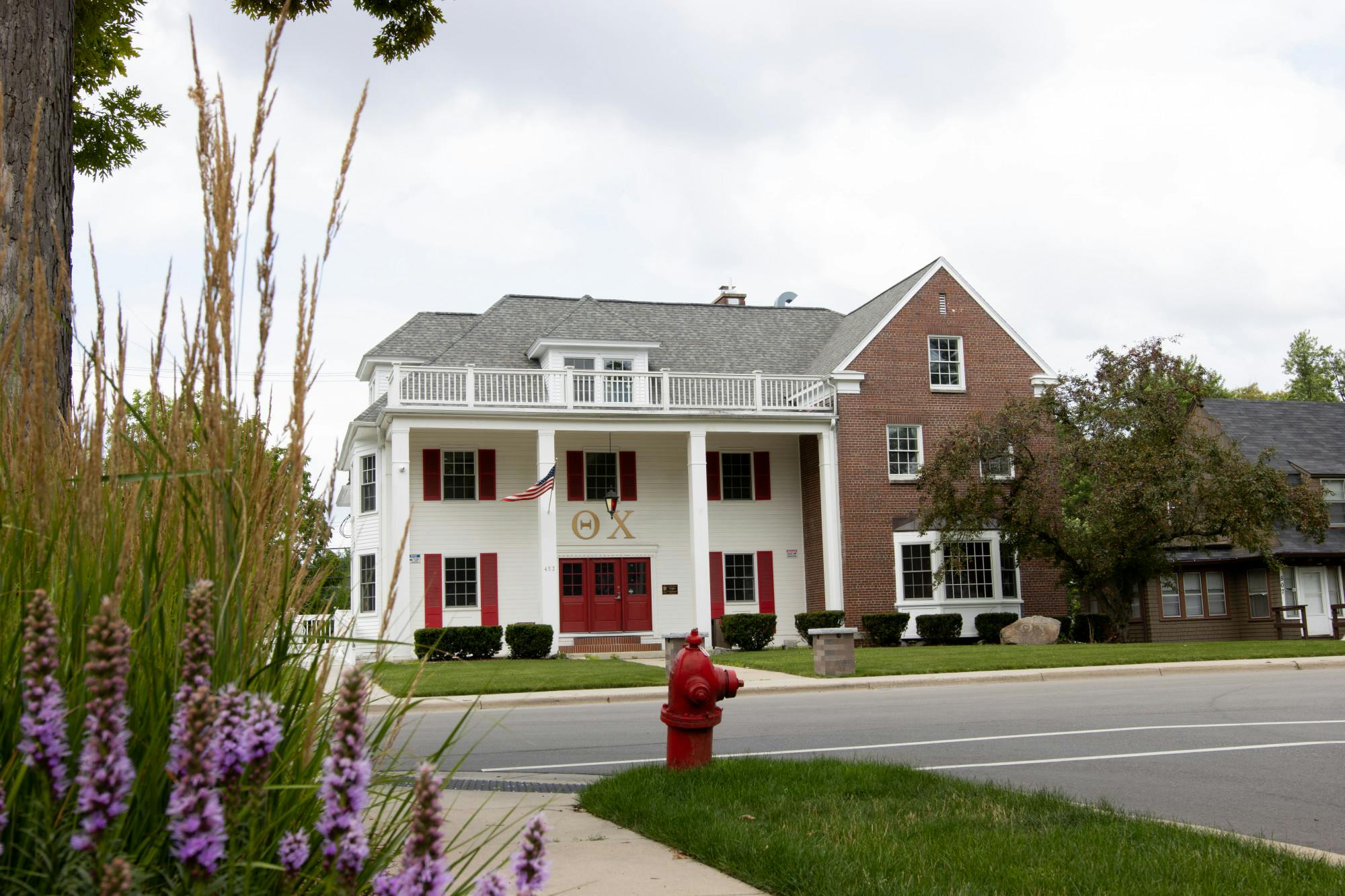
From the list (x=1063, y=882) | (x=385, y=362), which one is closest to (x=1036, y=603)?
(x=385, y=362)

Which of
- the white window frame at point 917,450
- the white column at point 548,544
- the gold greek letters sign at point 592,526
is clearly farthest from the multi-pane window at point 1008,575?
the white column at point 548,544

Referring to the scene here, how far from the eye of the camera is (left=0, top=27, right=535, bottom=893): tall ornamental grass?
1.48 meters

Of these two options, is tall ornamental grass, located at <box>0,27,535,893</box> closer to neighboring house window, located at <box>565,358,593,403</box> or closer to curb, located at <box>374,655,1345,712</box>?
curb, located at <box>374,655,1345,712</box>

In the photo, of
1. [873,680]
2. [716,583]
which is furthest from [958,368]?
[873,680]

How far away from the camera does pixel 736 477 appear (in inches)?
1171

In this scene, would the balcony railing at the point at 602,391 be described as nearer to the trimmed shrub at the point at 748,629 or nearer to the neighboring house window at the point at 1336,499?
the trimmed shrub at the point at 748,629

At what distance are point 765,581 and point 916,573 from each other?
152 inches

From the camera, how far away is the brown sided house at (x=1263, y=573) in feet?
110

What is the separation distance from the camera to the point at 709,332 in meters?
32.4

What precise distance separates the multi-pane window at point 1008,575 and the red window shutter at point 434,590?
1373cm

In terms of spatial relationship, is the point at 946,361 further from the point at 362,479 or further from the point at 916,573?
the point at 362,479

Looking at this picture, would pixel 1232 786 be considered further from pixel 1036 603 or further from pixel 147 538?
pixel 1036 603

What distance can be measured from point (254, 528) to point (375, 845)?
0.84 metres

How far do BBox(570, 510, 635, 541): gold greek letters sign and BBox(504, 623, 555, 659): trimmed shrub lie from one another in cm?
377
